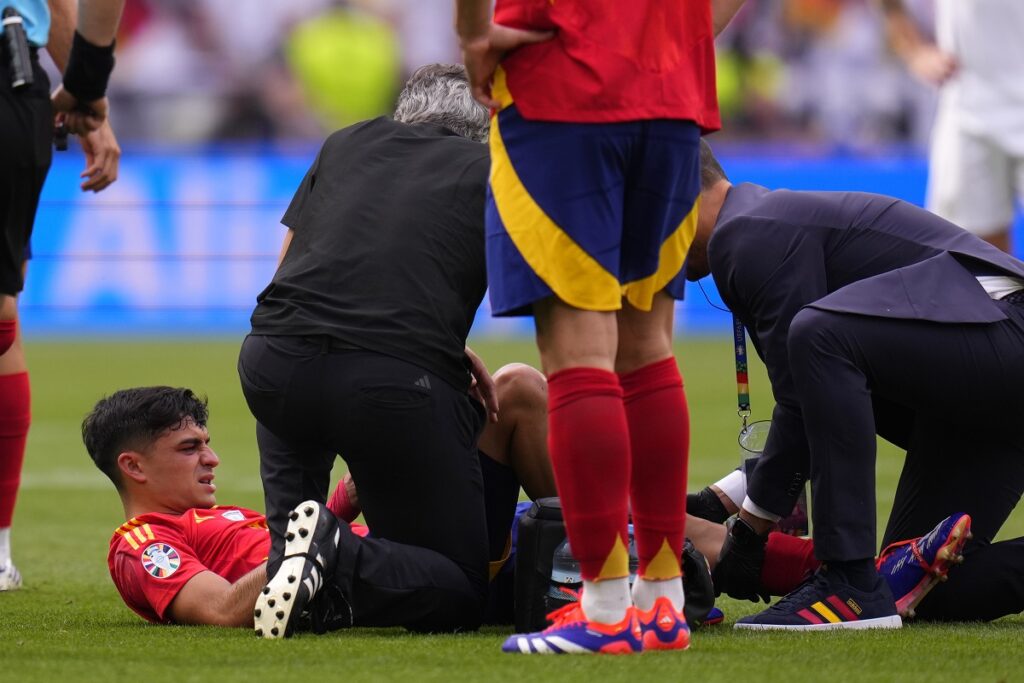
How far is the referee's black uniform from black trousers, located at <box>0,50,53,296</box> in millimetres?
561

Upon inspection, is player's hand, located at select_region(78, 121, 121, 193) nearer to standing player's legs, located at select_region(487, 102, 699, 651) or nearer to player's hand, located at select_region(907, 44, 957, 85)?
standing player's legs, located at select_region(487, 102, 699, 651)

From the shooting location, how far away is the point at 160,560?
13.8 feet

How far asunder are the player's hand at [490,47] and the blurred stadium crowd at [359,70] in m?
14.7

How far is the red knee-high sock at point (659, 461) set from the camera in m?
3.55

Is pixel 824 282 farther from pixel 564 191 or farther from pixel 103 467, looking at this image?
pixel 103 467

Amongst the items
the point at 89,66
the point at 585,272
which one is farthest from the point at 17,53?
the point at 585,272

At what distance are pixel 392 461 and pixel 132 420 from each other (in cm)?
91

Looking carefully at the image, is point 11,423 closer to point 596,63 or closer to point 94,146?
point 94,146

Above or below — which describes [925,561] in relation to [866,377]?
below

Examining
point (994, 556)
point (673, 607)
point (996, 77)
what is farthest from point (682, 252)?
point (996, 77)

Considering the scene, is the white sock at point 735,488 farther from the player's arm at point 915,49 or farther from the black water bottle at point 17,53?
the player's arm at point 915,49

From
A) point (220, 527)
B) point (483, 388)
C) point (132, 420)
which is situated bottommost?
point (220, 527)

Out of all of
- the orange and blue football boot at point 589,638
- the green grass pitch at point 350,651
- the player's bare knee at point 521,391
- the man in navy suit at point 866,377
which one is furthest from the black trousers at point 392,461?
the man in navy suit at point 866,377

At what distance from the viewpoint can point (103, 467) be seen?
459 cm
